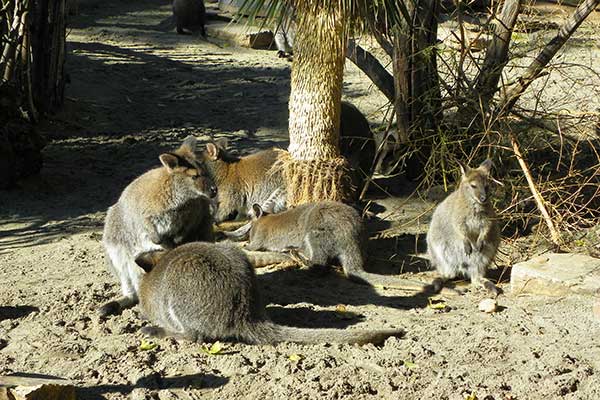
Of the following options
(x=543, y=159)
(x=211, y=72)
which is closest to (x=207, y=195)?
(x=543, y=159)

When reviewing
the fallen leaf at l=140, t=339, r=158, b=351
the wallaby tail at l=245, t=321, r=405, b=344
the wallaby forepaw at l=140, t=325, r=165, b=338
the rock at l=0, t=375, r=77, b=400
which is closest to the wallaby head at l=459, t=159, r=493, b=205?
the wallaby tail at l=245, t=321, r=405, b=344

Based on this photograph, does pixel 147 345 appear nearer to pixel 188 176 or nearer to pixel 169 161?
pixel 188 176

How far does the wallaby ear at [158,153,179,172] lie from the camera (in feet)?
24.8

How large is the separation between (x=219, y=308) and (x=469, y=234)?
2.87 metres

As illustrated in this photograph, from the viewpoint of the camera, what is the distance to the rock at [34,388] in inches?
203

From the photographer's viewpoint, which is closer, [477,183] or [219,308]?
[219,308]

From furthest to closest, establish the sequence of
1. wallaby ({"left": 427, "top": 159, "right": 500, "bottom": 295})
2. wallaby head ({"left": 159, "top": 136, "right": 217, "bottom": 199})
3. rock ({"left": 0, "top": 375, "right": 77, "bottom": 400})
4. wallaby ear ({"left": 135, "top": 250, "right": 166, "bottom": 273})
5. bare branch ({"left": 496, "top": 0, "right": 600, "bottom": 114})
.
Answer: bare branch ({"left": 496, "top": 0, "right": 600, "bottom": 114})
wallaby ({"left": 427, "top": 159, "right": 500, "bottom": 295})
wallaby head ({"left": 159, "top": 136, "right": 217, "bottom": 199})
wallaby ear ({"left": 135, "top": 250, "right": 166, "bottom": 273})
rock ({"left": 0, "top": 375, "right": 77, "bottom": 400})

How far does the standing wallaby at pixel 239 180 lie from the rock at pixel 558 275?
352cm

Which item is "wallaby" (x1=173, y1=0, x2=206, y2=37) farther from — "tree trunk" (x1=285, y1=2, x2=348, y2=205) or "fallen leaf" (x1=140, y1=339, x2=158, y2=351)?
"fallen leaf" (x1=140, y1=339, x2=158, y2=351)

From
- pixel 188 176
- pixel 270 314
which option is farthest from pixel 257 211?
pixel 270 314

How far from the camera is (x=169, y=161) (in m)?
7.60

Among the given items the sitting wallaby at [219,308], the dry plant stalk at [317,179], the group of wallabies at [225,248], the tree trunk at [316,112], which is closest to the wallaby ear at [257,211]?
the group of wallabies at [225,248]

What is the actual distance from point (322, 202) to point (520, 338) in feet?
9.18

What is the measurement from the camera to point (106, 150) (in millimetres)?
12320
